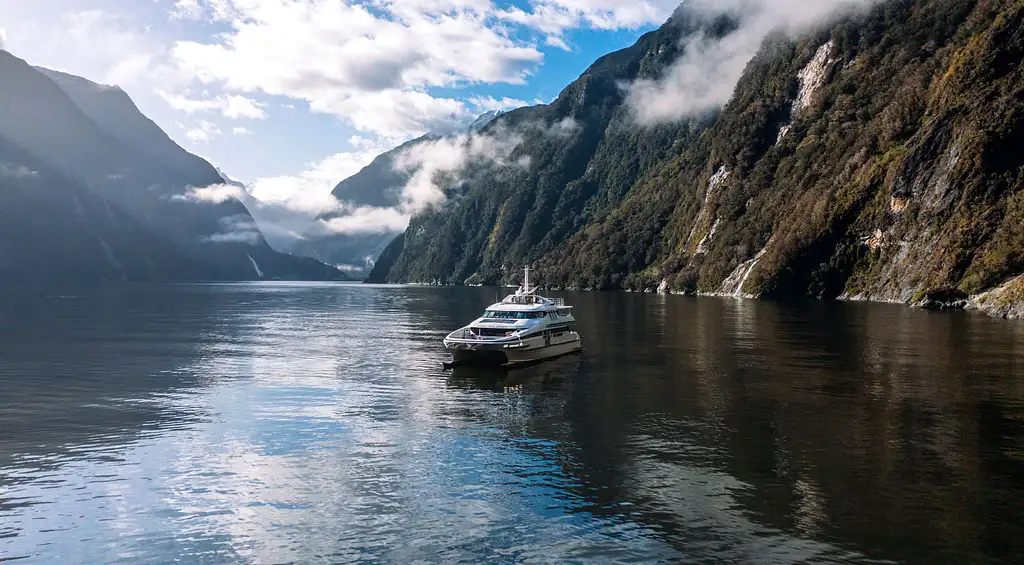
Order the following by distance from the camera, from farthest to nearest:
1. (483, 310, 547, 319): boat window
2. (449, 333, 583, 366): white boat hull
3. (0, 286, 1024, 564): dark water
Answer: (483, 310, 547, 319): boat window, (449, 333, 583, 366): white boat hull, (0, 286, 1024, 564): dark water

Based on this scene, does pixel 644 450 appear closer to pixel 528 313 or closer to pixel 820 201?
pixel 528 313

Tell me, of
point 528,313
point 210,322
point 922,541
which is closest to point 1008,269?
point 528,313

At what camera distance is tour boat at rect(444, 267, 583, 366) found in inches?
2451

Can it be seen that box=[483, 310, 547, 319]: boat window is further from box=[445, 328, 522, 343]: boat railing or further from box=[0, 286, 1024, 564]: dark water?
box=[0, 286, 1024, 564]: dark water

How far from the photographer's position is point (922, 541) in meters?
21.8

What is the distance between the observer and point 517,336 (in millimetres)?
64812

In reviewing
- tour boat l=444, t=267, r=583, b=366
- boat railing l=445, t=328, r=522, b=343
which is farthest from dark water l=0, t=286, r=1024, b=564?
boat railing l=445, t=328, r=522, b=343

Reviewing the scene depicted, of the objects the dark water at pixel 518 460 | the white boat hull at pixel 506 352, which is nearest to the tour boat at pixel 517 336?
the white boat hull at pixel 506 352

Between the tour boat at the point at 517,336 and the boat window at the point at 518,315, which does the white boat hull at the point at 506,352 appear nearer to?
the tour boat at the point at 517,336

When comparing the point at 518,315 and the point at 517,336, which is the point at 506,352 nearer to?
the point at 517,336

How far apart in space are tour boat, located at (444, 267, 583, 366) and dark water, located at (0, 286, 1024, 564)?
2.69 m

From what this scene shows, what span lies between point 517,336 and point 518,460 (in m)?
33.0

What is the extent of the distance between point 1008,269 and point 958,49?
8787 cm

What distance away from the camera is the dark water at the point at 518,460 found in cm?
2236
